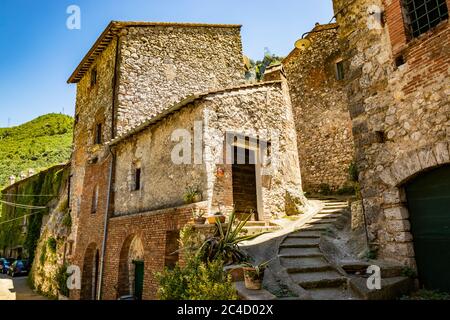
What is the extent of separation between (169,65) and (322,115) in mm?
8380

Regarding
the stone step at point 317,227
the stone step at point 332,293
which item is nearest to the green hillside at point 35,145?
the stone step at point 317,227

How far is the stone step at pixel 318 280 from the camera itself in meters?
5.22

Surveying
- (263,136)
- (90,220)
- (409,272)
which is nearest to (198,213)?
→ (263,136)

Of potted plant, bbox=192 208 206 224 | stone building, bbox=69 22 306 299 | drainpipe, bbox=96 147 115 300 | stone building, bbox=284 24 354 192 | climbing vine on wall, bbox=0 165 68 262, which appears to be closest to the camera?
potted plant, bbox=192 208 206 224

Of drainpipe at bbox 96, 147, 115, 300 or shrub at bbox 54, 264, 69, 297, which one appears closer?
drainpipe at bbox 96, 147, 115, 300

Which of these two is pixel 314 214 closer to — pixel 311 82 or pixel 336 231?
pixel 336 231

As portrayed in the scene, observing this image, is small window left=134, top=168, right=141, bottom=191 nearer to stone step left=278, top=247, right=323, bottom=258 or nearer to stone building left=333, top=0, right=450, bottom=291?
stone step left=278, top=247, right=323, bottom=258

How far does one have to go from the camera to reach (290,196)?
1008cm

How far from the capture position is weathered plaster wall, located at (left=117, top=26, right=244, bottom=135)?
13.4 m

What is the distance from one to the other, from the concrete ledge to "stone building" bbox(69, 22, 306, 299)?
295cm

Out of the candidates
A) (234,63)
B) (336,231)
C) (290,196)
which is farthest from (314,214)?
(234,63)

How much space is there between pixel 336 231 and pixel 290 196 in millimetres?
2187

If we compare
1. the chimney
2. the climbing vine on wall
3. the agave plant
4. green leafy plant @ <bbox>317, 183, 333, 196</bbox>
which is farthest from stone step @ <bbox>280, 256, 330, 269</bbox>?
the climbing vine on wall

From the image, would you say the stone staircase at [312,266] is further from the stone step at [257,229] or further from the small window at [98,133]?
the small window at [98,133]
